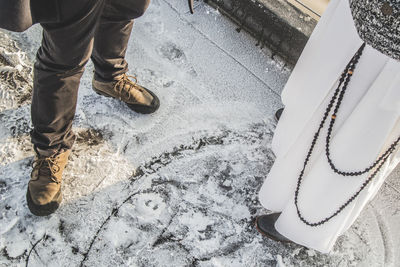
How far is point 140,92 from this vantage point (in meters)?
2.11

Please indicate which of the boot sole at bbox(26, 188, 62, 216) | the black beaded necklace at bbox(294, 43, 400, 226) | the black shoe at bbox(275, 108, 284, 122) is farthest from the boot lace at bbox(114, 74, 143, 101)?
the black beaded necklace at bbox(294, 43, 400, 226)

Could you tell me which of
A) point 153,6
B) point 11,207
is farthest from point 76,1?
point 153,6

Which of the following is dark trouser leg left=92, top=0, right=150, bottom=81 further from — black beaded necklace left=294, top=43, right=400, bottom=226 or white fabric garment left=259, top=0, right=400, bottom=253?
black beaded necklace left=294, top=43, right=400, bottom=226

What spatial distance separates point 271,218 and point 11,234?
1.16m

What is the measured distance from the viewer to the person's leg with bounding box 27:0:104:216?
134cm

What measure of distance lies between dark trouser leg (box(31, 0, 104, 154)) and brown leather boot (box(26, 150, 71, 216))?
0.06 m

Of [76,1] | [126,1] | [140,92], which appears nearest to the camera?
[76,1]

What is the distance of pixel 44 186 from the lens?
174 centimetres

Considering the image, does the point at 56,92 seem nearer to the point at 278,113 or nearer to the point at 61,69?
Answer: the point at 61,69

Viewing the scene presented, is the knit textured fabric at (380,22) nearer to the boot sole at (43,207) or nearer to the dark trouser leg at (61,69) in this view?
the dark trouser leg at (61,69)

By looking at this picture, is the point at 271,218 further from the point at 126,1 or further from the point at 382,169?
the point at 126,1

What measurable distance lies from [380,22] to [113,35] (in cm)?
126

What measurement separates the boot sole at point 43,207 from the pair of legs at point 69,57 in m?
0.22

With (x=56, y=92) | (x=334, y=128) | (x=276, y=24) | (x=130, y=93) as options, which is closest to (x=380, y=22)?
(x=334, y=128)
